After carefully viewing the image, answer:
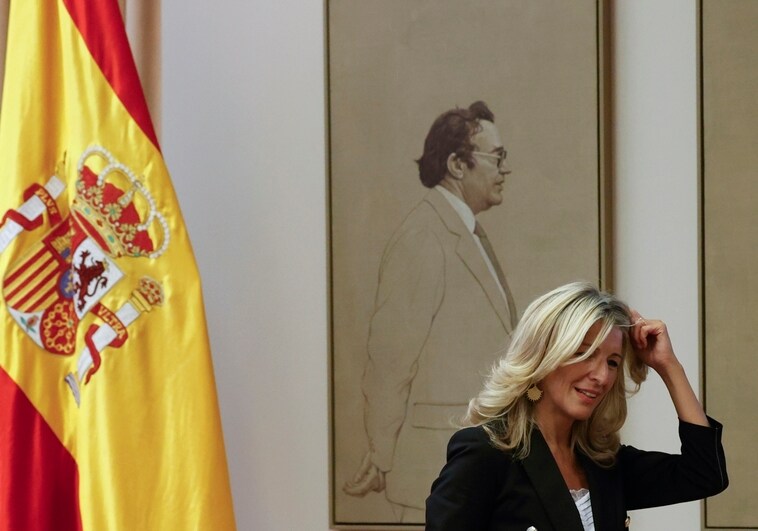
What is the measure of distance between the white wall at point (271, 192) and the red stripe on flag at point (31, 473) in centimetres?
58

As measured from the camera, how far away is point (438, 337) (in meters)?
3.12

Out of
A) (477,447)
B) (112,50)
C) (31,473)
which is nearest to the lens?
(477,447)

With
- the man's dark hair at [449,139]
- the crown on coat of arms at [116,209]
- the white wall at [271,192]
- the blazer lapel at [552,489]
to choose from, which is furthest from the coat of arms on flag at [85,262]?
the blazer lapel at [552,489]

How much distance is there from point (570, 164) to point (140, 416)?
4.74 ft

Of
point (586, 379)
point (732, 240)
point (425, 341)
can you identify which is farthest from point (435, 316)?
point (586, 379)

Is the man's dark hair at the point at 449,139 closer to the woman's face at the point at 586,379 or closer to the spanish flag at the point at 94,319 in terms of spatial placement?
the spanish flag at the point at 94,319

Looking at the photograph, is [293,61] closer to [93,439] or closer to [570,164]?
→ [570,164]

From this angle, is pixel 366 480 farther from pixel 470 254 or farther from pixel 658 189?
pixel 658 189

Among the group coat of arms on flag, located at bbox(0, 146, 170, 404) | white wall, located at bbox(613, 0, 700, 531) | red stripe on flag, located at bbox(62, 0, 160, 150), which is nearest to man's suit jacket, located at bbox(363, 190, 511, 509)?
white wall, located at bbox(613, 0, 700, 531)

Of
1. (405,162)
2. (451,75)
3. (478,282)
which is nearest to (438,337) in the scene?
(478,282)

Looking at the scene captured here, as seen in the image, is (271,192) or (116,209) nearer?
(116,209)

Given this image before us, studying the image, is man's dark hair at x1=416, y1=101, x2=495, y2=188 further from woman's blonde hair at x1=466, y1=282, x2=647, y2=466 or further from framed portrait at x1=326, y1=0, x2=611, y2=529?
woman's blonde hair at x1=466, y1=282, x2=647, y2=466

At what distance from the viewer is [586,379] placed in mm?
2043

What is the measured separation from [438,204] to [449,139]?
0.20 metres
